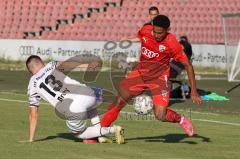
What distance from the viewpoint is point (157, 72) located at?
13266 millimetres

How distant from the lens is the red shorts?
1312 centimetres

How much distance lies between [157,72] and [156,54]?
457 millimetres

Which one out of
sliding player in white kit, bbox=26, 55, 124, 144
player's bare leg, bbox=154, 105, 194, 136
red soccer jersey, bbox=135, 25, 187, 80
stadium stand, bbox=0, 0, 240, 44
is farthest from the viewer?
stadium stand, bbox=0, 0, 240, 44

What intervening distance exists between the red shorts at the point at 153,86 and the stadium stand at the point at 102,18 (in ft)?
89.4

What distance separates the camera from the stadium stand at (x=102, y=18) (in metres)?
42.1

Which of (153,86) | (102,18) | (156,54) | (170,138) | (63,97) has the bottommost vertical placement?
(170,138)

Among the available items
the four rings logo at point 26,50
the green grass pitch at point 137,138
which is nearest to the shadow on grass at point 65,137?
the green grass pitch at point 137,138

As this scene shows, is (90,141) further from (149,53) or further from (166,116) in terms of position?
(149,53)

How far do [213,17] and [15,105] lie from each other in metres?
23.3

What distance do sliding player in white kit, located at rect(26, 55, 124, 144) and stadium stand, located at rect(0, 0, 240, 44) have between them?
27.9 m

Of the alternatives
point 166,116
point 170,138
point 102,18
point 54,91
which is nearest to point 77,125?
point 54,91

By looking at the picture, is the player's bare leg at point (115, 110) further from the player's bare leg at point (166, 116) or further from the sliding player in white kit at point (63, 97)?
the player's bare leg at point (166, 116)

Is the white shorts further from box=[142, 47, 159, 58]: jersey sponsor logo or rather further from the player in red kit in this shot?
box=[142, 47, 159, 58]: jersey sponsor logo

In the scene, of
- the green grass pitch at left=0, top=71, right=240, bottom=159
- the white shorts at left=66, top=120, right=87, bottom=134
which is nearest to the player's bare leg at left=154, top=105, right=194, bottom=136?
the green grass pitch at left=0, top=71, right=240, bottom=159
